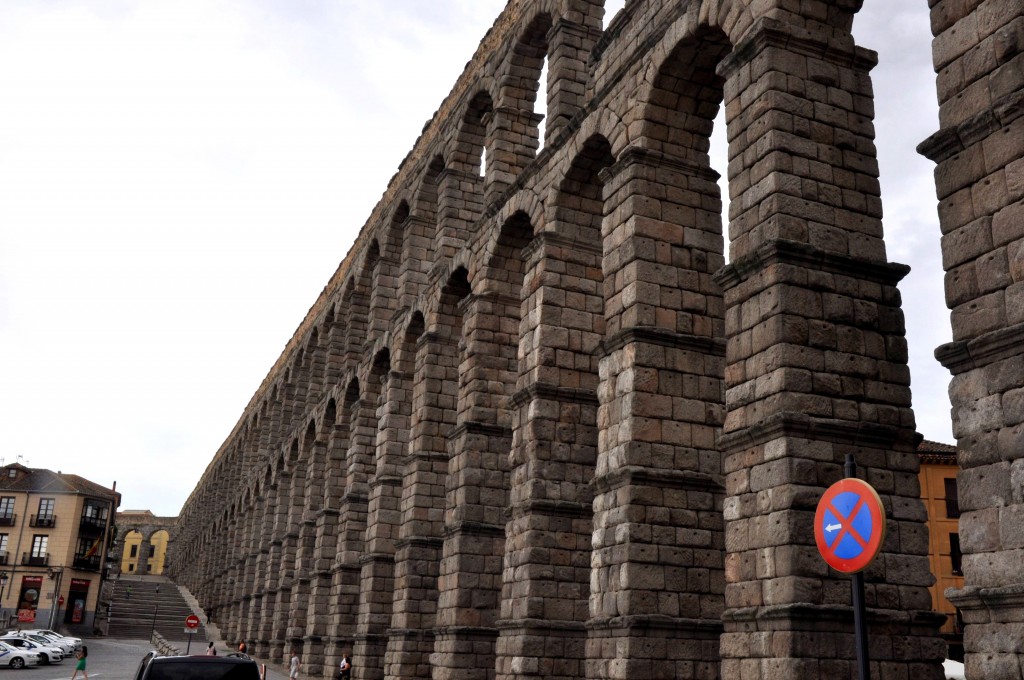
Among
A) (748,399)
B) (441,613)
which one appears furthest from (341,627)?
(748,399)

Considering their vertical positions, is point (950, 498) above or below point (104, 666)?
above

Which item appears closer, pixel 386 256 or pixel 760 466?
pixel 760 466

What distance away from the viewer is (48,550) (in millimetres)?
60094

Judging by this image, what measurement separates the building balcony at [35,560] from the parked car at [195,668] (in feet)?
183

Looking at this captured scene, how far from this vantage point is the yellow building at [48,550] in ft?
190

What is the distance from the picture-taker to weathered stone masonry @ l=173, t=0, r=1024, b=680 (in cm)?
823

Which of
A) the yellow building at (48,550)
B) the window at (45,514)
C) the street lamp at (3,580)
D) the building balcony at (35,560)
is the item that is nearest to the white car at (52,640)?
the street lamp at (3,580)

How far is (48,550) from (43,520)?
1.96 m

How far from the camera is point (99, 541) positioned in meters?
63.1

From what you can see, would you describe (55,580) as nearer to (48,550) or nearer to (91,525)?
(48,550)

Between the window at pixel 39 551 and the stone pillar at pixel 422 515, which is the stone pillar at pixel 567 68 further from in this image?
the window at pixel 39 551

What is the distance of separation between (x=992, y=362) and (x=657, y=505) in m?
5.31

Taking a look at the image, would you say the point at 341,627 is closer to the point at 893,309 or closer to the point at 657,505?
the point at 657,505

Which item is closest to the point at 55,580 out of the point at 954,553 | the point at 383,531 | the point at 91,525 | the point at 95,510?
the point at 91,525
